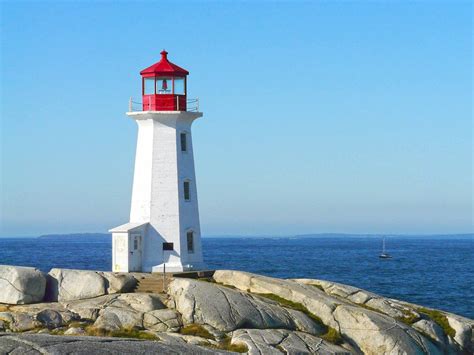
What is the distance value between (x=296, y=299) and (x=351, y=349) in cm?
370

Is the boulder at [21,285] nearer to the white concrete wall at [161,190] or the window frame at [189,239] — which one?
the white concrete wall at [161,190]

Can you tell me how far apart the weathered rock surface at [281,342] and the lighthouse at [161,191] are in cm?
960

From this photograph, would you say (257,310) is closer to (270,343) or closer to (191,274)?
(270,343)

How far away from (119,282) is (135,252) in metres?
4.16

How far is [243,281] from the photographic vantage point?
36.7 metres

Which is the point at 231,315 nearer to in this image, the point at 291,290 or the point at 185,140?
the point at 291,290

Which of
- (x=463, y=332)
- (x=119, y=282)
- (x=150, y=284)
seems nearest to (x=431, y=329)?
(x=463, y=332)

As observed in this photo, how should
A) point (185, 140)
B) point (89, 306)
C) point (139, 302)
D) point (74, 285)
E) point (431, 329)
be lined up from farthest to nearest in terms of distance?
point (185, 140)
point (431, 329)
point (74, 285)
point (139, 302)
point (89, 306)

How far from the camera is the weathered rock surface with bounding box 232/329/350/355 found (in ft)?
94.6

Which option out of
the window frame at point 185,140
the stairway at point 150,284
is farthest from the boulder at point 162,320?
the window frame at point 185,140

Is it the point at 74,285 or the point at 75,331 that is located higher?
the point at 74,285

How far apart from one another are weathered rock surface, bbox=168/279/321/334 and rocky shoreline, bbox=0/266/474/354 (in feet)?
0.13

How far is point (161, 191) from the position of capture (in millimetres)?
39188

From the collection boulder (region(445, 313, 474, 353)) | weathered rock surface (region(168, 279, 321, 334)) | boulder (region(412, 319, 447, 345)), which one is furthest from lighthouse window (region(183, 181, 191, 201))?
boulder (region(445, 313, 474, 353))
